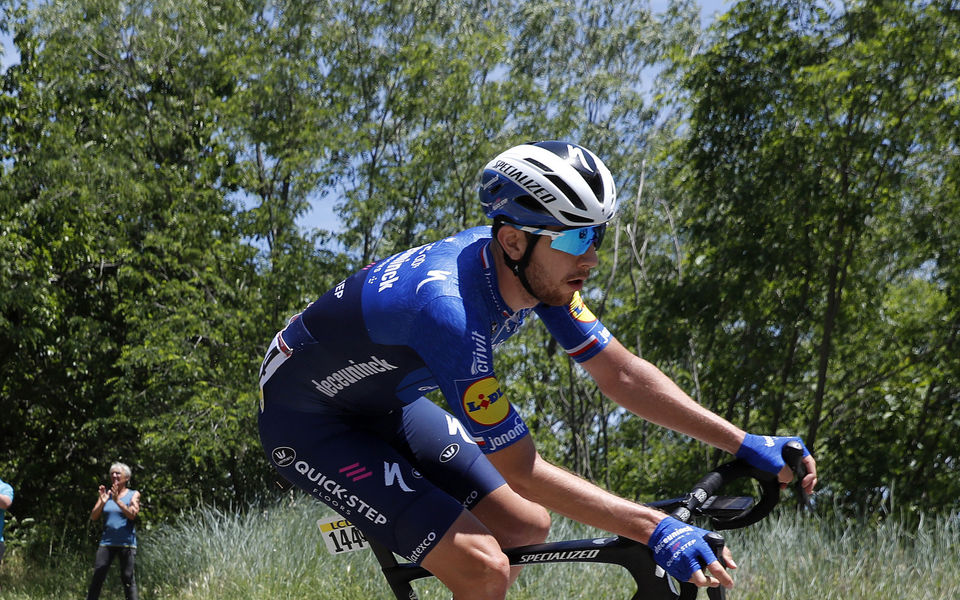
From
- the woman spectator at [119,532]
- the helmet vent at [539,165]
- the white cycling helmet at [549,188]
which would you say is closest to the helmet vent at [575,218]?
the white cycling helmet at [549,188]

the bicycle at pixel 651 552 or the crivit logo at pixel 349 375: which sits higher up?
the crivit logo at pixel 349 375

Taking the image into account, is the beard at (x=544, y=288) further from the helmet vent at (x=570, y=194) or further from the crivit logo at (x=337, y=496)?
the crivit logo at (x=337, y=496)

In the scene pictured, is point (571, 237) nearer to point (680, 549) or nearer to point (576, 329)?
point (576, 329)

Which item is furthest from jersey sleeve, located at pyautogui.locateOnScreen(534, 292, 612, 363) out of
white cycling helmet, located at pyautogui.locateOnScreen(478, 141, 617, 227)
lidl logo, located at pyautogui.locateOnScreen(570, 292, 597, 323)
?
white cycling helmet, located at pyautogui.locateOnScreen(478, 141, 617, 227)

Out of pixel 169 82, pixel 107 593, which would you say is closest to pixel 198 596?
pixel 107 593

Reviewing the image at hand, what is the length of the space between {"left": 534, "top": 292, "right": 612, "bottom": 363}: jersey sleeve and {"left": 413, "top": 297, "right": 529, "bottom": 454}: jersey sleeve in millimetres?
580

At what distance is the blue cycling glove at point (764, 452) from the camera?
2566mm

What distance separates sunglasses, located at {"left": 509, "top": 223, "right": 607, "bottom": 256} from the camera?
246cm

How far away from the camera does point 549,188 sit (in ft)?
7.98

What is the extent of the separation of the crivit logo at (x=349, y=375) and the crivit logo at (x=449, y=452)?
1.19 ft

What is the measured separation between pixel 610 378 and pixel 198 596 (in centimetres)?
549

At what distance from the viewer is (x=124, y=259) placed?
14.3 m

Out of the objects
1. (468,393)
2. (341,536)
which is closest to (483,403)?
(468,393)

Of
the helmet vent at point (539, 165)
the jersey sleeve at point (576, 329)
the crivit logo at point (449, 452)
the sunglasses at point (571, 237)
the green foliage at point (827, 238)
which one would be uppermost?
the green foliage at point (827, 238)
